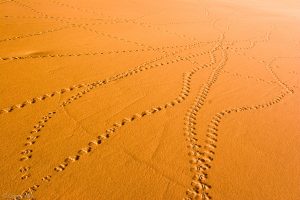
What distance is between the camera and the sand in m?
3.95

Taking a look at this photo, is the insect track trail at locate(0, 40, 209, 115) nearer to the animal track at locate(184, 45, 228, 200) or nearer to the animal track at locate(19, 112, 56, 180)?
the animal track at locate(19, 112, 56, 180)

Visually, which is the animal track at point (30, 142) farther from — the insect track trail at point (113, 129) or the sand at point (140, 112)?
the insect track trail at point (113, 129)

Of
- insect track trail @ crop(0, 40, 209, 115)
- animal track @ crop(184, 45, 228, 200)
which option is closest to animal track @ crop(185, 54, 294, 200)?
animal track @ crop(184, 45, 228, 200)

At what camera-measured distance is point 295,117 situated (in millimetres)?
5730

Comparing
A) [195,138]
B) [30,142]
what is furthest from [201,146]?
[30,142]

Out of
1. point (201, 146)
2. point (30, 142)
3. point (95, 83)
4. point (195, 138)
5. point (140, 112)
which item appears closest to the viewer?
point (30, 142)

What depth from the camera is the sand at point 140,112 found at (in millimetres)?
3947

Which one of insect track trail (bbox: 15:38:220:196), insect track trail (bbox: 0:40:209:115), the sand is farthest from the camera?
insect track trail (bbox: 0:40:209:115)

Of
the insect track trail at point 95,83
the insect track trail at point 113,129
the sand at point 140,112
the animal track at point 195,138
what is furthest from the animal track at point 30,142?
the animal track at point 195,138

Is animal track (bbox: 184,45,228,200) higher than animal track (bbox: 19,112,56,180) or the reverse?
the reverse

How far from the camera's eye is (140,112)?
5.21 metres

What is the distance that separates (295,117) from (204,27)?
16.9 ft

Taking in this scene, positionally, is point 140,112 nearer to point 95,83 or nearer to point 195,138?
point 195,138

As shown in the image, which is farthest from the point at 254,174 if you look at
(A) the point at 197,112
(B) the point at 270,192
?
(A) the point at 197,112
